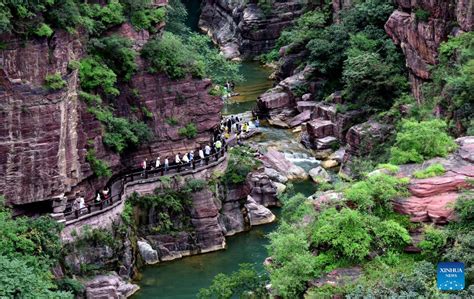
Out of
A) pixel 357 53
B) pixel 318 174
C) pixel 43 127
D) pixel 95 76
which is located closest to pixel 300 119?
pixel 357 53

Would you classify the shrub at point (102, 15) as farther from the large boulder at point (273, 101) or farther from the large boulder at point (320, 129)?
the large boulder at point (273, 101)

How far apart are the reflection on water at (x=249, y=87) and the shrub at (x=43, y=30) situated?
29.5 metres

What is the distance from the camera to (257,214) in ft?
151

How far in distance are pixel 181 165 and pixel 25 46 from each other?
11442 mm

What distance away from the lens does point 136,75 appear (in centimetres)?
4484

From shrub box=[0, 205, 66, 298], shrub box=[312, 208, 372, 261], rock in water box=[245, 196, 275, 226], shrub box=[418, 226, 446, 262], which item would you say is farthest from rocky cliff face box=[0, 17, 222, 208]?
shrub box=[418, 226, 446, 262]

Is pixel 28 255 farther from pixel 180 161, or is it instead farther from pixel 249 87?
pixel 249 87

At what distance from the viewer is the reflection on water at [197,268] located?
129 ft

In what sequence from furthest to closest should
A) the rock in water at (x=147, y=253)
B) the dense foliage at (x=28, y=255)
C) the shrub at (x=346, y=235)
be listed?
1. the rock in water at (x=147, y=253)
2. the dense foliage at (x=28, y=255)
3. the shrub at (x=346, y=235)

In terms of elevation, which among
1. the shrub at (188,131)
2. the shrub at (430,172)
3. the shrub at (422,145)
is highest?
the shrub at (422,145)

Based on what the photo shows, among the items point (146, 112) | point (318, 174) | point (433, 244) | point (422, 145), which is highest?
point (422, 145)

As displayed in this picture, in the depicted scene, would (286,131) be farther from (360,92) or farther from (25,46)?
(25,46)

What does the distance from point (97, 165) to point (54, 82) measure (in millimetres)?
5886

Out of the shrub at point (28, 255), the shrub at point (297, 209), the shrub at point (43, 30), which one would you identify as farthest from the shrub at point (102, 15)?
the shrub at point (297, 209)
